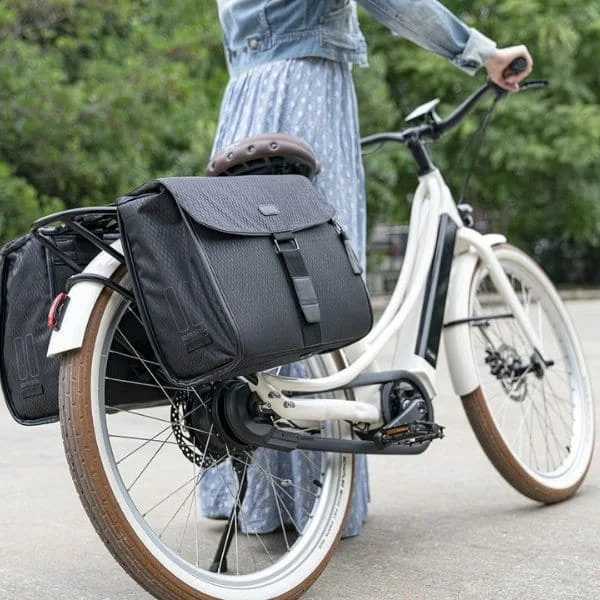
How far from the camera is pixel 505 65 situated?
3.33m

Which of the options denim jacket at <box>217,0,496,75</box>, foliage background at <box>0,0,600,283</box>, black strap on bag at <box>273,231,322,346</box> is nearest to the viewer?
black strap on bag at <box>273,231,322,346</box>

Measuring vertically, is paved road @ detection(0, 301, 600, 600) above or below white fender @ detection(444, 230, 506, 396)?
below

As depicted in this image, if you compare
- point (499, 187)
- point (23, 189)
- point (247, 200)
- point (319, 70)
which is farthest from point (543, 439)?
point (499, 187)

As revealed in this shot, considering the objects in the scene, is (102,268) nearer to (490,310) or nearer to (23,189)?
(490,310)

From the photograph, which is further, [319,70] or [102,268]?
[319,70]

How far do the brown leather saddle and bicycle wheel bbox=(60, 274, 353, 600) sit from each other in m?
0.46

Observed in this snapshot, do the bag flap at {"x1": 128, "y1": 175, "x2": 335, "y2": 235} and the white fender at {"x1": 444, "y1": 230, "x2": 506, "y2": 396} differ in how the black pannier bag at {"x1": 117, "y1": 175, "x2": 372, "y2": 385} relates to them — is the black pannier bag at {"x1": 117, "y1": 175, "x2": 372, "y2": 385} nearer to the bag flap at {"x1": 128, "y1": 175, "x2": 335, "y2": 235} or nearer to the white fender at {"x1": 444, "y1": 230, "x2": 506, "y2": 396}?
the bag flap at {"x1": 128, "y1": 175, "x2": 335, "y2": 235}

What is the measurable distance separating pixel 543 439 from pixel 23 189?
20.8 ft

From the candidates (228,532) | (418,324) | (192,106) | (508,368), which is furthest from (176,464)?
(192,106)

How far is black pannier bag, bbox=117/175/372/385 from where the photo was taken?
2.32 m

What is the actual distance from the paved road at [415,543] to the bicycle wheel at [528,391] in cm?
13

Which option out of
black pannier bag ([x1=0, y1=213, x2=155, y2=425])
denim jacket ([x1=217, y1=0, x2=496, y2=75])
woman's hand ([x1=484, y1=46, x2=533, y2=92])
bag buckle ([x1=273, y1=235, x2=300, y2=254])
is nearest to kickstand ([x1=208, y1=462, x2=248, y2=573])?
black pannier bag ([x1=0, y1=213, x2=155, y2=425])

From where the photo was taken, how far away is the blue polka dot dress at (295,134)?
3246mm

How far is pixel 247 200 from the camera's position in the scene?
2.52m
